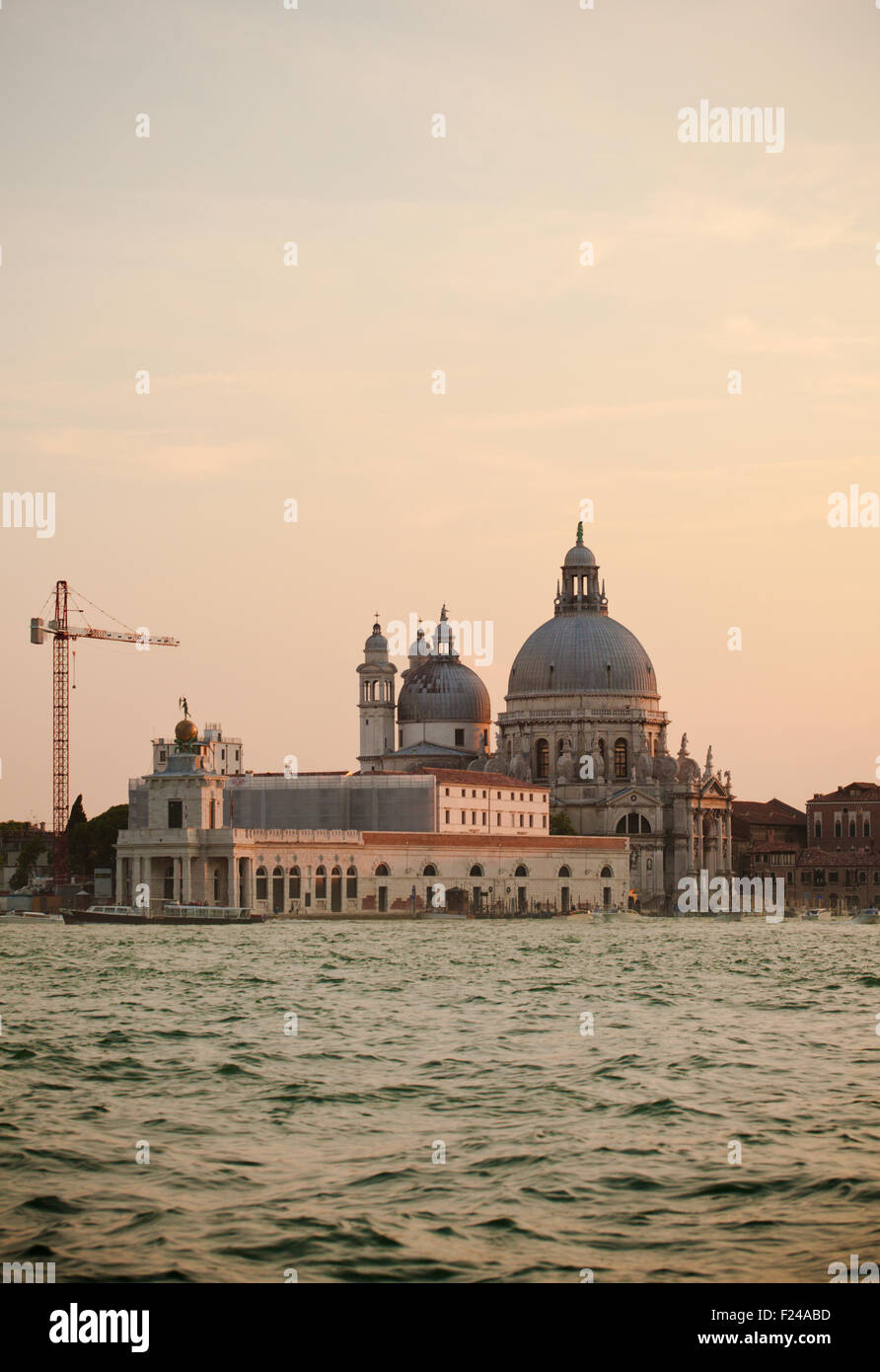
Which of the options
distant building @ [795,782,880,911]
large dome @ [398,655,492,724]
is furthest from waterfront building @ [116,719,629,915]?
distant building @ [795,782,880,911]

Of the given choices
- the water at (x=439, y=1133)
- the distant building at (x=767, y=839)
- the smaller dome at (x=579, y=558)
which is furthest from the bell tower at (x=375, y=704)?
the water at (x=439, y=1133)

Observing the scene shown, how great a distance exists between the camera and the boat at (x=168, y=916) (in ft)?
240

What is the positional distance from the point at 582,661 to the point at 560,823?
10906 mm

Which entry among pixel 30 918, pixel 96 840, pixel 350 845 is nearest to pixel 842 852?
pixel 350 845

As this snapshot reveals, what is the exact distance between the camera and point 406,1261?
12.4 m

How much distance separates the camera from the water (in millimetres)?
12688

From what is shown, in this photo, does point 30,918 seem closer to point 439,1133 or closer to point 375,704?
point 375,704

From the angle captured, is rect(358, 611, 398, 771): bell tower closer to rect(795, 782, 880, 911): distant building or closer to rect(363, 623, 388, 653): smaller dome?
rect(363, 623, 388, 653): smaller dome

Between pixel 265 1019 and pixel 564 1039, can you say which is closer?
pixel 564 1039

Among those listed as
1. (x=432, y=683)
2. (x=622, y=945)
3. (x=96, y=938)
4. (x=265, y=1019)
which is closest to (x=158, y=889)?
(x=96, y=938)

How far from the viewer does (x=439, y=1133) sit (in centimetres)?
1727

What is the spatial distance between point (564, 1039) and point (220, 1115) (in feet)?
27.0

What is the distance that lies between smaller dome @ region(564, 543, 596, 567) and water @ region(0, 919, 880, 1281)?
87.7m
